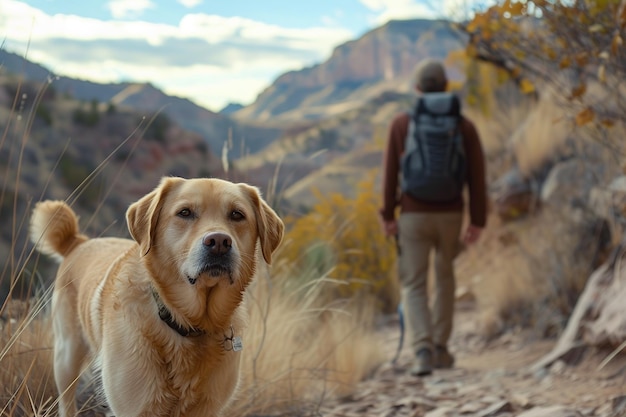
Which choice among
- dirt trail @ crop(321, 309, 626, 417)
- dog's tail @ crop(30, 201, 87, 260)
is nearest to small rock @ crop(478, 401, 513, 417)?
dirt trail @ crop(321, 309, 626, 417)

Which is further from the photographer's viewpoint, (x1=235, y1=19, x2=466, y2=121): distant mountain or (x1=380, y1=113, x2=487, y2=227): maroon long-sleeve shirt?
(x1=235, y1=19, x2=466, y2=121): distant mountain

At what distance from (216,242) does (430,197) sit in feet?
12.2

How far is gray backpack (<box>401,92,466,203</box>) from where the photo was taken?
6543mm

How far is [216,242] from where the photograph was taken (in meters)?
3.13

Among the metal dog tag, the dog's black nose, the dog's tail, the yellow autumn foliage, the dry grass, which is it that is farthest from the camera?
the yellow autumn foliage

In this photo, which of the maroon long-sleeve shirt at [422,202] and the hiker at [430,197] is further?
the maroon long-sleeve shirt at [422,202]

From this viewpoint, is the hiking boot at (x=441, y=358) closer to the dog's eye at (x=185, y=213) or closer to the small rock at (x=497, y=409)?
the small rock at (x=497, y=409)

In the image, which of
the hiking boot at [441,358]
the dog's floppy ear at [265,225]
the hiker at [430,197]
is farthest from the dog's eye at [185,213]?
the hiking boot at [441,358]

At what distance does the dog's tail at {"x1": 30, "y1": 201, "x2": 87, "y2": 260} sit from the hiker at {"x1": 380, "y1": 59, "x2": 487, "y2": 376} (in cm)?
302

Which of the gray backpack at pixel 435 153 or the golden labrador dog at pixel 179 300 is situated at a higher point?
the gray backpack at pixel 435 153

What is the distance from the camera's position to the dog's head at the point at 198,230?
10.4 feet

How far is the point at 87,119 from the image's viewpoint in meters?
31.8

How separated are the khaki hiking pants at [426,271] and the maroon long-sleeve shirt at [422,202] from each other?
0.27ft

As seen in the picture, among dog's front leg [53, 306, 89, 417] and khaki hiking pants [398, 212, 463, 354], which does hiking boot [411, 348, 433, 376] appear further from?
dog's front leg [53, 306, 89, 417]
